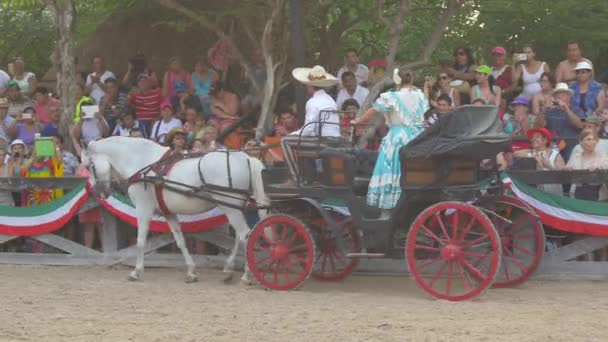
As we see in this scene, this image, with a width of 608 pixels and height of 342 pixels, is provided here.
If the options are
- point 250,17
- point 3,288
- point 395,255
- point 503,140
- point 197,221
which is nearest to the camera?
point 503,140

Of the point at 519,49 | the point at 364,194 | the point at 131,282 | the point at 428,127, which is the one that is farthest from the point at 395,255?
the point at 519,49

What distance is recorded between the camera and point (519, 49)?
17469 millimetres

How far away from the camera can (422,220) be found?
10.3m

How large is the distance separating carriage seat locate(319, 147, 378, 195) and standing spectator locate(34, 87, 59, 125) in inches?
269

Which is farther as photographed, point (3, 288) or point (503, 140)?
point (3, 288)

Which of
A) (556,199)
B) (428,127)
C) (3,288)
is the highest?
(428,127)

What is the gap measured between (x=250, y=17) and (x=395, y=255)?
20.1ft

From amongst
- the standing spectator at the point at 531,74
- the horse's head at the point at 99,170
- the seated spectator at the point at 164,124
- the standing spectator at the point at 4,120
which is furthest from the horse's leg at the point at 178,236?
the standing spectator at the point at 531,74

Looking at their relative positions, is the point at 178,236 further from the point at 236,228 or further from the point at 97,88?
the point at 97,88

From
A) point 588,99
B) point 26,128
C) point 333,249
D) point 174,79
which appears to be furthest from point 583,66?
point 26,128

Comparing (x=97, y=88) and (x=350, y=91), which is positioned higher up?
(x=97, y=88)

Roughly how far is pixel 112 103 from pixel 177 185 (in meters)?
4.62

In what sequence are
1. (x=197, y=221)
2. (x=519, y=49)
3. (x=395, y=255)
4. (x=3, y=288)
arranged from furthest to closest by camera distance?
1. (x=519, y=49)
2. (x=197, y=221)
3. (x=3, y=288)
4. (x=395, y=255)

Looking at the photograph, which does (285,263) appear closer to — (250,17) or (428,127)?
(428,127)
